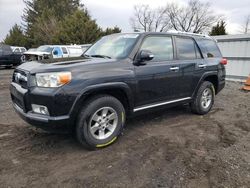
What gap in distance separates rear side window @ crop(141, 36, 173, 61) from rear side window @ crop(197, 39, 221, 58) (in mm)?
1180

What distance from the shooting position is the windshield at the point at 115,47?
13.7 ft

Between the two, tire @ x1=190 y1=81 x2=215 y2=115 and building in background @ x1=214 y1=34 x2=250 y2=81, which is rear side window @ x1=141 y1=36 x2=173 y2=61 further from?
building in background @ x1=214 y1=34 x2=250 y2=81

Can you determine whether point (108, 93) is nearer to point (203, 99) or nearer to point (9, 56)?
point (203, 99)

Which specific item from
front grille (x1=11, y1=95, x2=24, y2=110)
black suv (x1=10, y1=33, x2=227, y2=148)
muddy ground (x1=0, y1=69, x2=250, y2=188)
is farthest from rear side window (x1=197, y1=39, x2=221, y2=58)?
front grille (x1=11, y1=95, x2=24, y2=110)

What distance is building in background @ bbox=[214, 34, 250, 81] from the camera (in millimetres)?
9648

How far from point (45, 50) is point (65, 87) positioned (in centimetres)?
1550

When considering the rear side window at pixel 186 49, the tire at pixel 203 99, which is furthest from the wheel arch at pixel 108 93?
the tire at pixel 203 99

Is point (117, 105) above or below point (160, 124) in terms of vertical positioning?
above

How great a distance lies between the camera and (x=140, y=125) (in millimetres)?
4910

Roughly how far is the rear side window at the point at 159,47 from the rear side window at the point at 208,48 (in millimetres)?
1180

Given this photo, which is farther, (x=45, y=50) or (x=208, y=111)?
(x=45, y=50)

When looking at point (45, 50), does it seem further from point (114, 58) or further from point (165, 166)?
point (165, 166)

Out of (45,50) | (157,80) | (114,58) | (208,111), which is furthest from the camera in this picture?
(45,50)

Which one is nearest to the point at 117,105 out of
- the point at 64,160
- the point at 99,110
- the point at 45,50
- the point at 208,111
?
the point at 99,110
